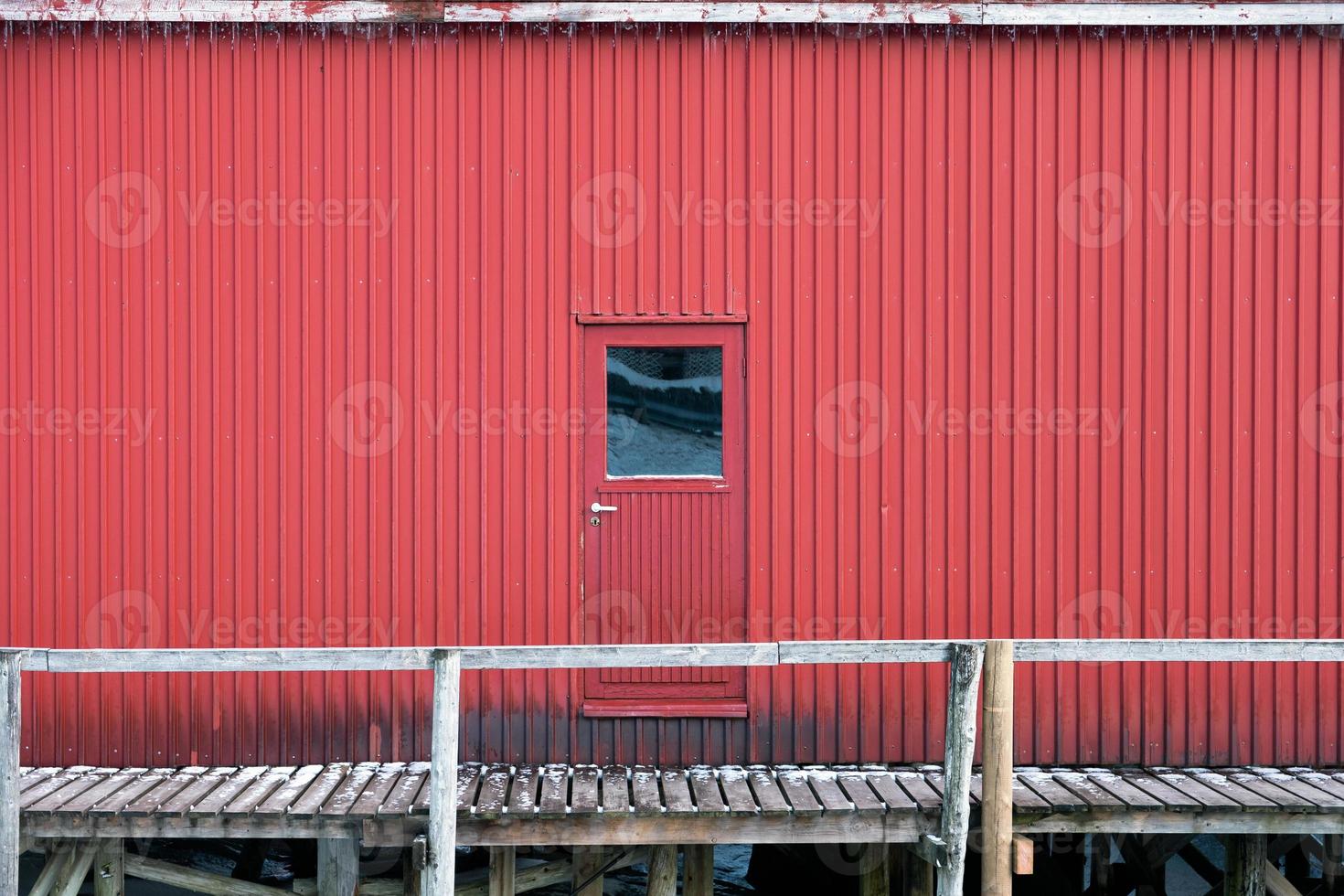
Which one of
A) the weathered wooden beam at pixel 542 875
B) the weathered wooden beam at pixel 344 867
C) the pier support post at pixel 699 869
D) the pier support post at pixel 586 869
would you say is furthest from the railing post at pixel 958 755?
the weathered wooden beam at pixel 344 867

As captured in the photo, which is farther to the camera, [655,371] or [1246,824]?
[655,371]

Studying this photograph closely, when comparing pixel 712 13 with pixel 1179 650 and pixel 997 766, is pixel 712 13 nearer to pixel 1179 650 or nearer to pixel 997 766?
pixel 1179 650

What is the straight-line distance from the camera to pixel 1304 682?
18.8ft

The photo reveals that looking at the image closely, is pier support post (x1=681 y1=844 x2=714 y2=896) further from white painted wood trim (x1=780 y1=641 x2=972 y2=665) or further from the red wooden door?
white painted wood trim (x1=780 y1=641 x2=972 y2=665)

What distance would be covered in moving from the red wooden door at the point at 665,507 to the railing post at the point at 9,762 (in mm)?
2523

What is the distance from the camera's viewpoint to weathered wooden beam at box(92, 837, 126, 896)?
204 inches

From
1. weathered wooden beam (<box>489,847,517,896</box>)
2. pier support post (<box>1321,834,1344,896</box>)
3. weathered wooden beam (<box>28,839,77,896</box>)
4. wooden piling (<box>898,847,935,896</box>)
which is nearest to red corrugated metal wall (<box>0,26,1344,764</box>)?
wooden piling (<box>898,847,935,896</box>)

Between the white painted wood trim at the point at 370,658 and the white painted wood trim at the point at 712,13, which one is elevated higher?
the white painted wood trim at the point at 712,13

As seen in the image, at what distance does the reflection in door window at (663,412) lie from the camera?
18.8 feet

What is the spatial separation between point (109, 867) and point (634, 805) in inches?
102

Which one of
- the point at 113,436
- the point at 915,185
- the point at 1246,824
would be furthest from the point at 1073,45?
the point at 113,436

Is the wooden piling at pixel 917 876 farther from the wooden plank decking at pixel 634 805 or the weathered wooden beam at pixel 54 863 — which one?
the weathered wooden beam at pixel 54 863

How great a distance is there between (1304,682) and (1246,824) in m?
1.18

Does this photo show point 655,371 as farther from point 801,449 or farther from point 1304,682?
point 1304,682
